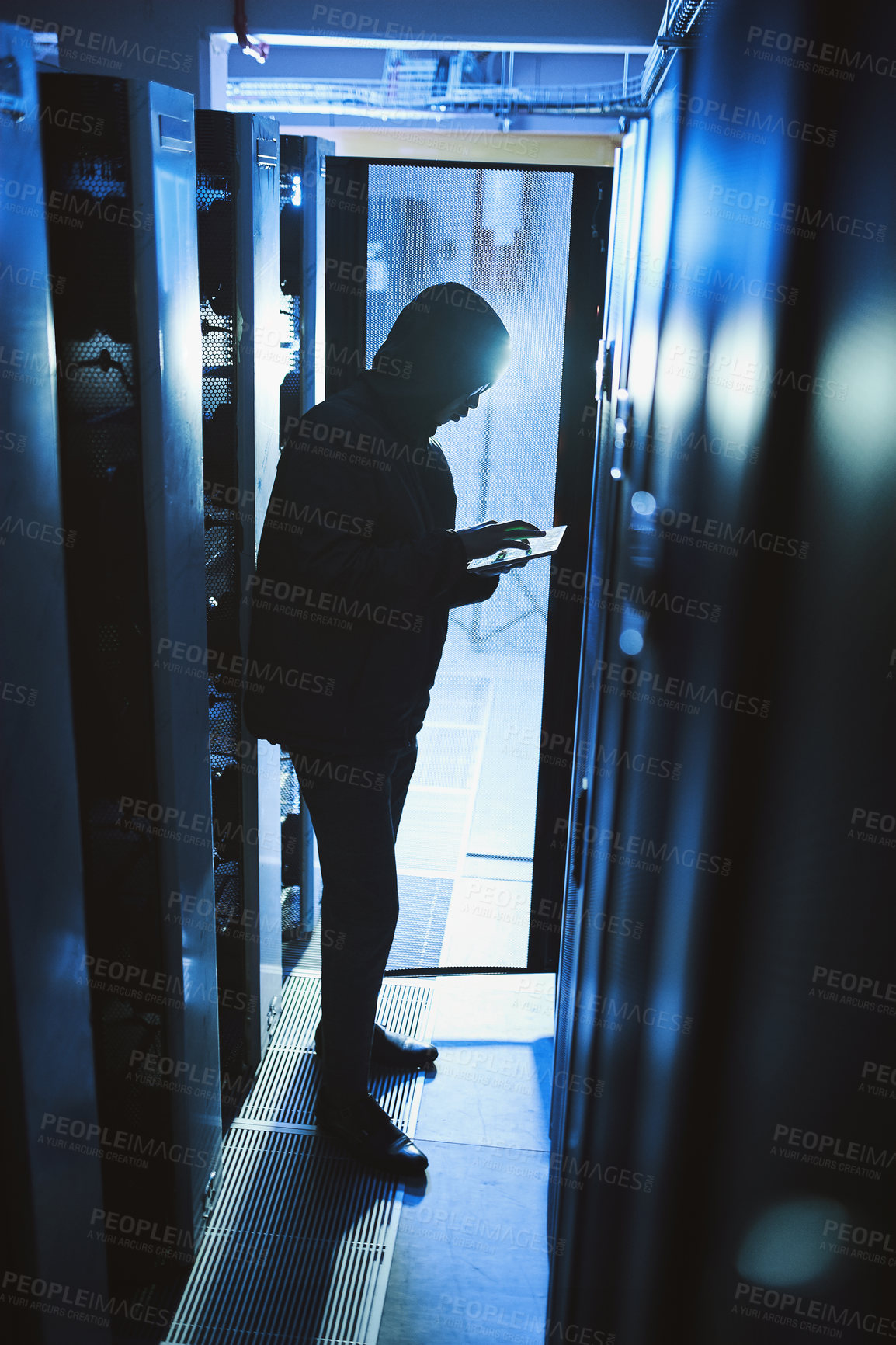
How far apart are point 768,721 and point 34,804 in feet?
3.79

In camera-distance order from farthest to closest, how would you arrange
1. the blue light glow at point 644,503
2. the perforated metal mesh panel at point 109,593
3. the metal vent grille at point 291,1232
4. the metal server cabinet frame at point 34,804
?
1. the metal vent grille at point 291,1232
2. the perforated metal mesh panel at point 109,593
3. the metal server cabinet frame at point 34,804
4. the blue light glow at point 644,503

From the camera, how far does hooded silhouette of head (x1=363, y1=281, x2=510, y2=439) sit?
7.32ft

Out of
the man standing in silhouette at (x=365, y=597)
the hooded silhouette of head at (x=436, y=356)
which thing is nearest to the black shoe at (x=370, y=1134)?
the man standing in silhouette at (x=365, y=597)

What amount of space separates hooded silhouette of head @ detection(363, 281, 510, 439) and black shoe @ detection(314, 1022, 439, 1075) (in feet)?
5.67

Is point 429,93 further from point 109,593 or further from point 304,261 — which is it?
point 109,593

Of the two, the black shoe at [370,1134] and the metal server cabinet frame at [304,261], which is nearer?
the black shoe at [370,1134]

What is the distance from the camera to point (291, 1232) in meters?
2.27

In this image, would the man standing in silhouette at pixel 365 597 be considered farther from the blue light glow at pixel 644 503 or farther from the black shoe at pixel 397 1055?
the blue light glow at pixel 644 503

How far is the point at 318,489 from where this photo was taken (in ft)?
6.97

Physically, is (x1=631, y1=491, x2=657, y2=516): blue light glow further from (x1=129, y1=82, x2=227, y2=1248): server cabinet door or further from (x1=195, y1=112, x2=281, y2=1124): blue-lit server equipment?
(x1=195, y1=112, x2=281, y2=1124): blue-lit server equipment

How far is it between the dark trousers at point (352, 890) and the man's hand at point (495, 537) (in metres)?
0.54

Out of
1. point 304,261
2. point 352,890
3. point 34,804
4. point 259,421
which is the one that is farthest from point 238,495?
Answer: point 34,804

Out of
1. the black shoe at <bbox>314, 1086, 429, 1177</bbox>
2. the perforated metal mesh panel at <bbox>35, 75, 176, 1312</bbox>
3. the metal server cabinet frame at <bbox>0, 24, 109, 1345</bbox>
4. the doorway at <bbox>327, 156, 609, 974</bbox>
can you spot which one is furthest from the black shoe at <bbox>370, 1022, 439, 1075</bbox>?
the metal server cabinet frame at <bbox>0, 24, 109, 1345</bbox>

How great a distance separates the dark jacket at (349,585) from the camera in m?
2.13
